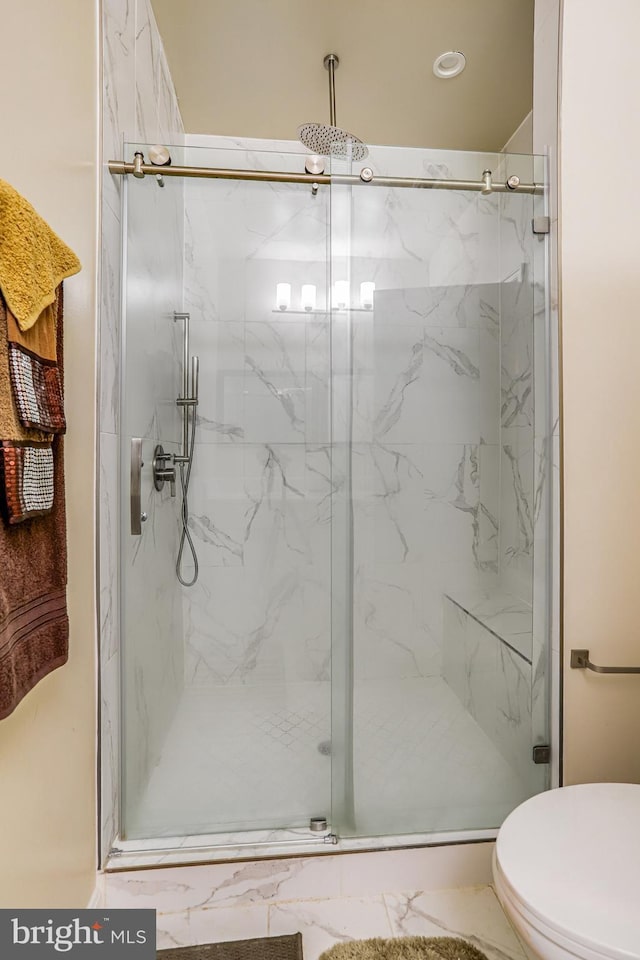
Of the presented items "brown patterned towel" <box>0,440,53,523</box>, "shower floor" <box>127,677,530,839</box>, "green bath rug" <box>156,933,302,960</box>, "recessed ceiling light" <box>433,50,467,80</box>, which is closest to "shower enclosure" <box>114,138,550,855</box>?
"shower floor" <box>127,677,530,839</box>

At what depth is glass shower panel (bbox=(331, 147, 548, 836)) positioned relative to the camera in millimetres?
1552

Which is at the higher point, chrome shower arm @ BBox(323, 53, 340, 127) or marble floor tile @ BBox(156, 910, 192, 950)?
chrome shower arm @ BBox(323, 53, 340, 127)

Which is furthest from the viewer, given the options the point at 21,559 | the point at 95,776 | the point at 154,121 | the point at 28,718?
the point at 154,121

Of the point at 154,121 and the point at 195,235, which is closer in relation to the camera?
the point at 195,235

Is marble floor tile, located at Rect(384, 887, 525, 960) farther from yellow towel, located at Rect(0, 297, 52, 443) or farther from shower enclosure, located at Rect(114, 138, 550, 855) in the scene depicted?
yellow towel, located at Rect(0, 297, 52, 443)

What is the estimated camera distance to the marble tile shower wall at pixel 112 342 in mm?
1396

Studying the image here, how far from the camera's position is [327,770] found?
1.55 metres

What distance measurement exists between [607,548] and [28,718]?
1.47 meters

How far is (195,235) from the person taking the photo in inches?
68.6

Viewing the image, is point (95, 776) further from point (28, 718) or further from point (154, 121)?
point (154, 121)

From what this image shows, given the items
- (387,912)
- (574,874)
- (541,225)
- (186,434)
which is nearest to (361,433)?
(186,434)

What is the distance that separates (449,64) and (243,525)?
2.00m

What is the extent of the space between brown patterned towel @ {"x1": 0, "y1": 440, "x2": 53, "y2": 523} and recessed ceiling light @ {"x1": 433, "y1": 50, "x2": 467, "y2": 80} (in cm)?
218

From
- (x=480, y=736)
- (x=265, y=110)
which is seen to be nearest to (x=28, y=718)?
(x=480, y=736)
